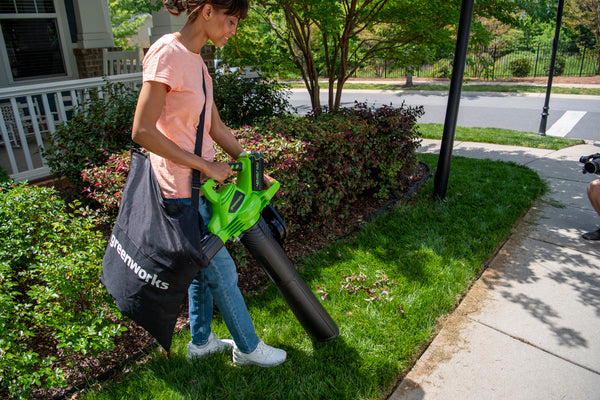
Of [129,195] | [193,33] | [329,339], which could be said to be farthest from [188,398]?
[193,33]

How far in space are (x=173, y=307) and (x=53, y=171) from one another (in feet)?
9.79

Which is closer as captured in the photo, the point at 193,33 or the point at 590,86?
the point at 193,33

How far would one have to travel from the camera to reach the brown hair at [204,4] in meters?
1.79

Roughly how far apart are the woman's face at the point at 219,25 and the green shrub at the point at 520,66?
22.8 m

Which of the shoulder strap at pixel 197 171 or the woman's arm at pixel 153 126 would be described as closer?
the woman's arm at pixel 153 126

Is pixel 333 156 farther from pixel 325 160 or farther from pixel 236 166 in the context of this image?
pixel 236 166

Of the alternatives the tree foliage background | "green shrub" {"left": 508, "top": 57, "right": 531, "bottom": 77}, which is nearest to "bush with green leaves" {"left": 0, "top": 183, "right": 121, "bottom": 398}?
the tree foliage background

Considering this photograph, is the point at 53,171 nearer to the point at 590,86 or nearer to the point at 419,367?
the point at 419,367

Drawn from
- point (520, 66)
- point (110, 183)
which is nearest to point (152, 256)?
point (110, 183)

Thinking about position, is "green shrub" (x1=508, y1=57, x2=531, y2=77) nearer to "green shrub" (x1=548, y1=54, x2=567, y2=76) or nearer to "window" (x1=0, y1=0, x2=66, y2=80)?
"green shrub" (x1=548, y1=54, x2=567, y2=76)

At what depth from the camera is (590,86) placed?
17.2 metres

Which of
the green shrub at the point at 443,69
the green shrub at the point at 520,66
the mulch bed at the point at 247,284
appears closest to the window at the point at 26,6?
the mulch bed at the point at 247,284

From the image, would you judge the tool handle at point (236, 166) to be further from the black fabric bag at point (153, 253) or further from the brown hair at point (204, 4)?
the brown hair at point (204, 4)

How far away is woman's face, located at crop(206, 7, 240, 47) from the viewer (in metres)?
1.82
